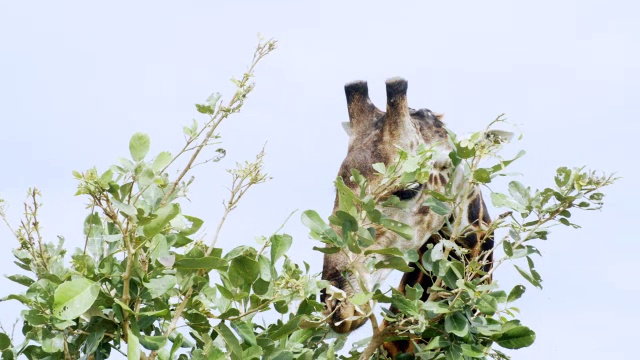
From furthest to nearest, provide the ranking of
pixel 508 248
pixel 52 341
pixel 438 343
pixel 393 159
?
pixel 393 159, pixel 508 248, pixel 438 343, pixel 52 341

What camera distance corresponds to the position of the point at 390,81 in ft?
15.6

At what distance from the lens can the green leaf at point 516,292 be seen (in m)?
3.23

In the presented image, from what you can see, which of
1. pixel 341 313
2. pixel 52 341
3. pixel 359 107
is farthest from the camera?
pixel 359 107

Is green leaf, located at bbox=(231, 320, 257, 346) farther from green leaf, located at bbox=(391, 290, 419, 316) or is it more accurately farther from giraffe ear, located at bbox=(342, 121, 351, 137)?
giraffe ear, located at bbox=(342, 121, 351, 137)

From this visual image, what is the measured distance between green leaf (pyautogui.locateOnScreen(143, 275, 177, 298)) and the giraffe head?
1.30m

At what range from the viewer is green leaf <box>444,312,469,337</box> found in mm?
3031

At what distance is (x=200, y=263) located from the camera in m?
2.63

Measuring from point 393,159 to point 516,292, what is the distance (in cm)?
127

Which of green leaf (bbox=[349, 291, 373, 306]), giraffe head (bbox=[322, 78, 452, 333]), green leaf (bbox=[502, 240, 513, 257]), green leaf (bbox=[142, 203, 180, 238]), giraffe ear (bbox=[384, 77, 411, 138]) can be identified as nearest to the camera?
green leaf (bbox=[142, 203, 180, 238])

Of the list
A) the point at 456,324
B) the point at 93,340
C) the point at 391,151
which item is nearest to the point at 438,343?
the point at 456,324

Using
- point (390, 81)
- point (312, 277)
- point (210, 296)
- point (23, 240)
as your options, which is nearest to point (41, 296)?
point (23, 240)

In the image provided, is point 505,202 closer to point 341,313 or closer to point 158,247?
point 341,313

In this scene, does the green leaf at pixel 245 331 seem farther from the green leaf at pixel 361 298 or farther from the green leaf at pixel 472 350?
the green leaf at pixel 472 350

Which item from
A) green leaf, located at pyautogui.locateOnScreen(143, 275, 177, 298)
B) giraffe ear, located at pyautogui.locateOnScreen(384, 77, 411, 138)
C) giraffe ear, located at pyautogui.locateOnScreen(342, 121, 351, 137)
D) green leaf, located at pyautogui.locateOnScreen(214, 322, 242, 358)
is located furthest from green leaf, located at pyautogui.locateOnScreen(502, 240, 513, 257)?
giraffe ear, located at pyautogui.locateOnScreen(342, 121, 351, 137)
